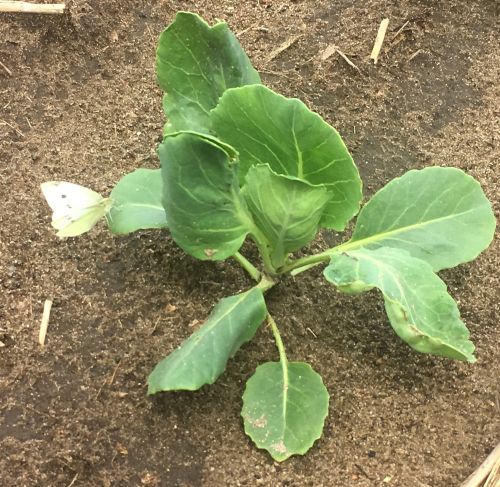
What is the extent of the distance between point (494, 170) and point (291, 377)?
1.82 feet

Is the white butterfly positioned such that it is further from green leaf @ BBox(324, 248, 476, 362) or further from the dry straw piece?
the dry straw piece

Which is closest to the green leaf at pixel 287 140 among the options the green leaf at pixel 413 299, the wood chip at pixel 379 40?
the green leaf at pixel 413 299

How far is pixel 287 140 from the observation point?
931mm

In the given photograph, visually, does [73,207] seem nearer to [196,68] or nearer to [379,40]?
[196,68]

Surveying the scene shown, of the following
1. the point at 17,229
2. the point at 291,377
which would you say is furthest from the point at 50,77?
the point at 291,377

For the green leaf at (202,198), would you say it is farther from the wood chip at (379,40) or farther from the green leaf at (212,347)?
the wood chip at (379,40)

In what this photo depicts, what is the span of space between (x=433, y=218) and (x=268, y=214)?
0.29 m

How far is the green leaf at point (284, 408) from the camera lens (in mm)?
987

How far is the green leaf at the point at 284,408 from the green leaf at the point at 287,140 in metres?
0.26

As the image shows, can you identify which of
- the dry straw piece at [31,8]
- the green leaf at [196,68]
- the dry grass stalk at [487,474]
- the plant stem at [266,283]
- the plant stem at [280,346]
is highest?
the green leaf at [196,68]

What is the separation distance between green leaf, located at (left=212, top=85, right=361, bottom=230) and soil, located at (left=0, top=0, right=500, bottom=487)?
21cm

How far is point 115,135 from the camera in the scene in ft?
4.17

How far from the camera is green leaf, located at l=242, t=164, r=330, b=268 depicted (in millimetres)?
882

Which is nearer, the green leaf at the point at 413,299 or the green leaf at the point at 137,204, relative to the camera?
the green leaf at the point at 413,299
